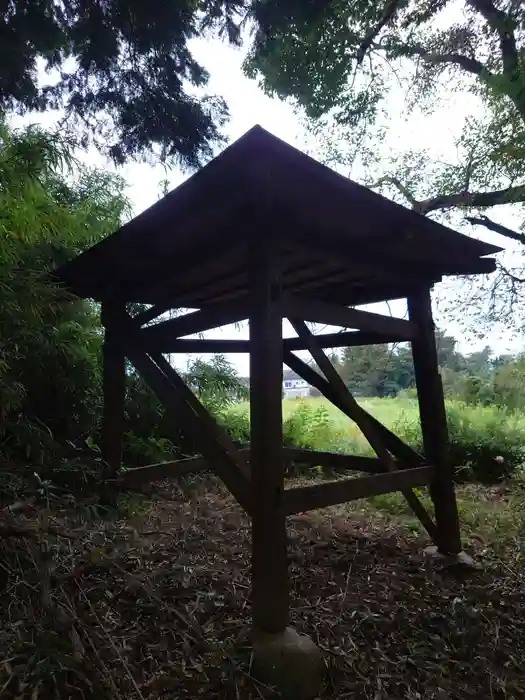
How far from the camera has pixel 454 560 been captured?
3.13 meters

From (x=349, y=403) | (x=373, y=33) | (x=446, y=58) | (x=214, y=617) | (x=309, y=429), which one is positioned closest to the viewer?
(x=214, y=617)

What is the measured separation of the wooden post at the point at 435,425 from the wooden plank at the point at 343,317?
130 millimetres

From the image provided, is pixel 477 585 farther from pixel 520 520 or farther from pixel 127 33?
pixel 127 33

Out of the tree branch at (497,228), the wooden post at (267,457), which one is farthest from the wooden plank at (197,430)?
the tree branch at (497,228)

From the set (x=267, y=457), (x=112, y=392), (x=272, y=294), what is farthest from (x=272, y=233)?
(x=112, y=392)

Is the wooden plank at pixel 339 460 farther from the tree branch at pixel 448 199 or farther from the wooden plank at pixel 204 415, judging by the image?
the tree branch at pixel 448 199

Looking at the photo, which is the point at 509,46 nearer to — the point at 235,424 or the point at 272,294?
the point at 272,294

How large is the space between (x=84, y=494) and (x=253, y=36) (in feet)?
11.2

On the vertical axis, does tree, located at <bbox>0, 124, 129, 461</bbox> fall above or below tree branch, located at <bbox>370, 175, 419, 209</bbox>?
below

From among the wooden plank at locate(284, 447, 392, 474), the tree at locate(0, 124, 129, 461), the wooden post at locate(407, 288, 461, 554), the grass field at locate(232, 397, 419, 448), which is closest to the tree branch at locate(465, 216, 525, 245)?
the grass field at locate(232, 397, 419, 448)

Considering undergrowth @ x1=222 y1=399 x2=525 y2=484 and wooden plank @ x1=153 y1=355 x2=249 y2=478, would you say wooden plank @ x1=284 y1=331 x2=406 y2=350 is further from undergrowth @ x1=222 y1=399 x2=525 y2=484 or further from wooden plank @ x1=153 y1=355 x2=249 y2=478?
undergrowth @ x1=222 y1=399 x2=525 y2=484

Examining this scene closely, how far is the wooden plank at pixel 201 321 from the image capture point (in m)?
2.52

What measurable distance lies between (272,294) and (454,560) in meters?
2.30

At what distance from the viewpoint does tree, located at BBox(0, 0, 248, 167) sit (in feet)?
8.75
